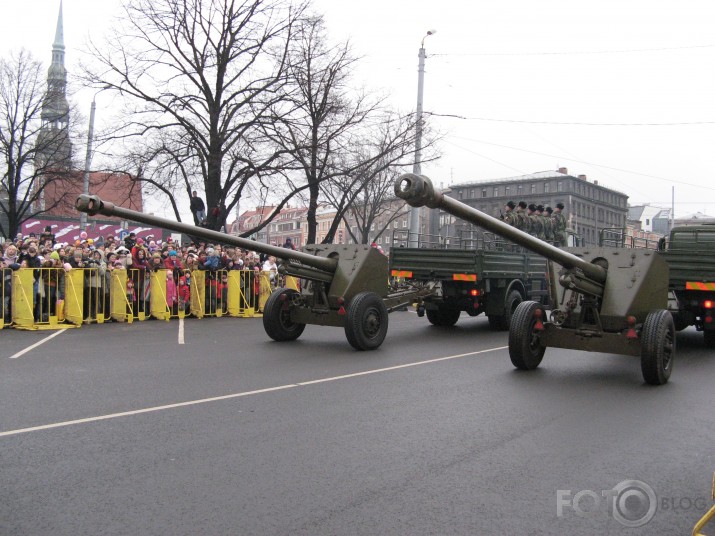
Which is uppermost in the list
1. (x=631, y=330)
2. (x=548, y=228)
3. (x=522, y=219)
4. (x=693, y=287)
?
(x=522, y=219)

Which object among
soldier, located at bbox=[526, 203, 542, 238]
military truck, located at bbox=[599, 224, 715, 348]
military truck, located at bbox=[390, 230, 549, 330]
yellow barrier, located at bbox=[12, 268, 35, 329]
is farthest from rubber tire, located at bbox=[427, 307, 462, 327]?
yellow barrier, located at bbox=[12, 268, 35, 329]

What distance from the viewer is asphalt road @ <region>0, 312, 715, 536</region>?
12.5 feet

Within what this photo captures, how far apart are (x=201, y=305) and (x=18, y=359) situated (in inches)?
274

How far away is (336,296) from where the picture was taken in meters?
10.9

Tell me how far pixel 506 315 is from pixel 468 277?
56.2 inches

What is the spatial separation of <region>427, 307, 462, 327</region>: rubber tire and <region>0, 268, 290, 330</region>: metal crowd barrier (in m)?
4.86

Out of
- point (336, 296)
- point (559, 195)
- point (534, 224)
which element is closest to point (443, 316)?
point (534, 224)

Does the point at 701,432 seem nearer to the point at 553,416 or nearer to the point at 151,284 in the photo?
the point at 553,416

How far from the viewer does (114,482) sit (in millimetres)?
4293

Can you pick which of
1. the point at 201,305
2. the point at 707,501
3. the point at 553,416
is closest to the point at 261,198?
the point at 201,305

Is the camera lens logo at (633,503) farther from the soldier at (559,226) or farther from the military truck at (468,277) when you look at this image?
the soldier at (559,226)

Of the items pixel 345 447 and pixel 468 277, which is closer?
pixel 345 447

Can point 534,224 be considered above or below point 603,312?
above

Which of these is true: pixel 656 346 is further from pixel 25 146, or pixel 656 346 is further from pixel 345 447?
pixel 25 146
